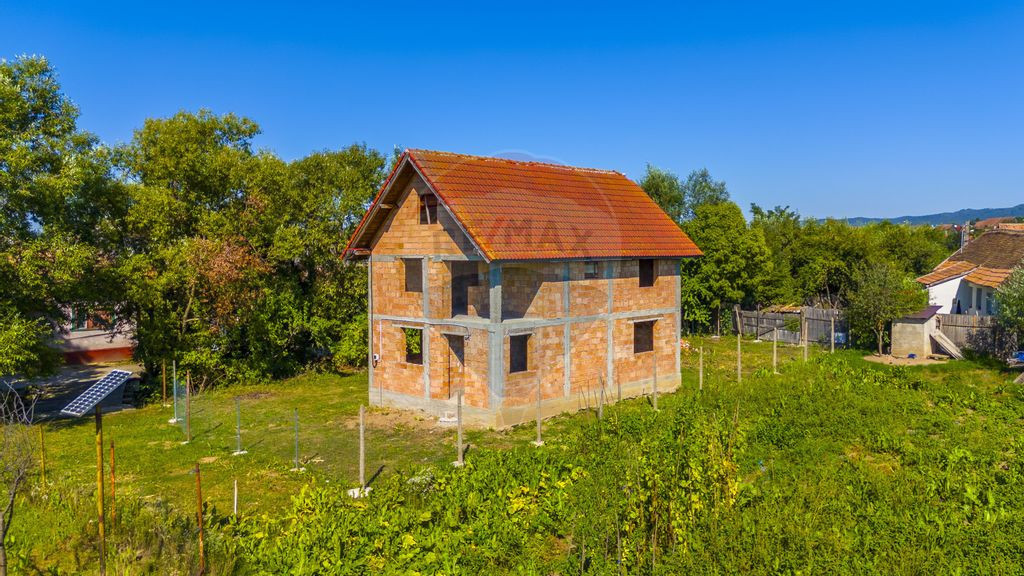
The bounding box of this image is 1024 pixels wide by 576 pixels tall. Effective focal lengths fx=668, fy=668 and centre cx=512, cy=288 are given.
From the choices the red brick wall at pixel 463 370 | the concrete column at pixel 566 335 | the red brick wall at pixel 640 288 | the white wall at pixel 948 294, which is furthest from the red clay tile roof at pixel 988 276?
the red brick wall at pixel 463 370

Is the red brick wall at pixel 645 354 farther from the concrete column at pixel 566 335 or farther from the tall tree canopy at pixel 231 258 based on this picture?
the tall tree canopy at pixel 231 258

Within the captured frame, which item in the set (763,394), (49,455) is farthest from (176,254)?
(763,394)

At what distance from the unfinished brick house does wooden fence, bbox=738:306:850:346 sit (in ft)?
41.9

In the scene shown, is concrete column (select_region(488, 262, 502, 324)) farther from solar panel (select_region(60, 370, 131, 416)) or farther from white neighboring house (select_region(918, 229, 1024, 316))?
white neighboring house (select_region(918, 229, 1024, 316))

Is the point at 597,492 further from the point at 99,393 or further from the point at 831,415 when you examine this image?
the point at 99,393

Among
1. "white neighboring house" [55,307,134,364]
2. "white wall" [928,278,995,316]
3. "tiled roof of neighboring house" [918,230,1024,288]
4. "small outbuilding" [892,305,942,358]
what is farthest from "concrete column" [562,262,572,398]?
"white wall" [928,278,995,316]

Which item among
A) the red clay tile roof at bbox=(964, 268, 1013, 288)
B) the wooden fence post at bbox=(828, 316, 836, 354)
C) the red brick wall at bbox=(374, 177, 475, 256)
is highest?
the red brick wall at bbox=(374, 177, 475, 256)

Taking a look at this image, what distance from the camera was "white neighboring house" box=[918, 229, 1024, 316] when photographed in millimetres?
32625

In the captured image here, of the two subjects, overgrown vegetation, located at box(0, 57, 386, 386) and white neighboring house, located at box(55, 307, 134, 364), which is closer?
overgrown vegetation, located at box(0, 57, 386, 386)

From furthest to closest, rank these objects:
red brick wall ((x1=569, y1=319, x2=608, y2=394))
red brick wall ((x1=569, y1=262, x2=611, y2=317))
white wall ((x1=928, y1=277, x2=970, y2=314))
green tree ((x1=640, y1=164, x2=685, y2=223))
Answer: green tree ((x1=640, y1=164, x2=685, y2=223)) → white wall ((x1=928, y1=277, x2=970, y2=314)) → red brick wall ((x1=569, y1=319, x2=608, y2=394)) → red brick wall ((x1=569, y1=262, x2=611, y2=317))

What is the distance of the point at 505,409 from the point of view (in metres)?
18.7

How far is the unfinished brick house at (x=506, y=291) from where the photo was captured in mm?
18922

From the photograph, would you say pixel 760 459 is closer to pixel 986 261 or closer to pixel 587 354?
pixel 587 354

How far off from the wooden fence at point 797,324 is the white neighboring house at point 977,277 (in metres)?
4.54
